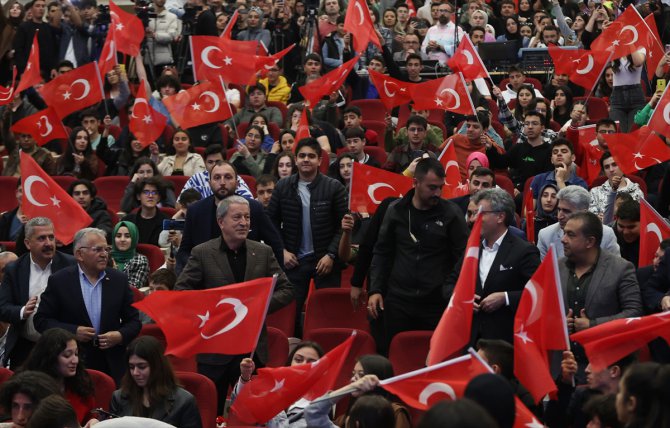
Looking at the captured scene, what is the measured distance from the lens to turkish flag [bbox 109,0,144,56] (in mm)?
15867

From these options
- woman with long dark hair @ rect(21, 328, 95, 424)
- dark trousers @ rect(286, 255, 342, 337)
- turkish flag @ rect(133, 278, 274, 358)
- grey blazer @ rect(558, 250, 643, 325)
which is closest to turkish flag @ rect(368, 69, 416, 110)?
dark trousers @ rect(286, 255, 342, 337)

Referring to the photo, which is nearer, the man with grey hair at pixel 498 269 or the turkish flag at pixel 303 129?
the man with grey hair at pixel 498 269

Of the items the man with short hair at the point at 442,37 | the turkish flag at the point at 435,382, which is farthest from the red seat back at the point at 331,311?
the man with short hair at the point at 442,37

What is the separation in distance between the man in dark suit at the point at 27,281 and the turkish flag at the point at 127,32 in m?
6.83

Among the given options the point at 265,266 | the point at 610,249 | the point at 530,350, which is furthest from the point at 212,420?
the point at 610,249

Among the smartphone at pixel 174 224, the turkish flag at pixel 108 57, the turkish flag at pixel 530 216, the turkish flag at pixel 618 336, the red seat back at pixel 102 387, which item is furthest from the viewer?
the turkish flag at pixel 108 57

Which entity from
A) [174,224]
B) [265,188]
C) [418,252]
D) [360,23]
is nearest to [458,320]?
[418,252]

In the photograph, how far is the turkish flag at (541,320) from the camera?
7070mm

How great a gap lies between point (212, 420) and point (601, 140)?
5.75 meters

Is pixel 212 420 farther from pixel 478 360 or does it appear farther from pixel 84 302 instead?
pixel 478 360

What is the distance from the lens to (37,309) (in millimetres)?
8930

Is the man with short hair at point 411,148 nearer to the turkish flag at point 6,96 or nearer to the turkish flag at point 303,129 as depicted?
the turkish flag at point 303,129

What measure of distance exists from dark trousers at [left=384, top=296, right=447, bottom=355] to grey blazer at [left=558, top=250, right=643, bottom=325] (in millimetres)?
1320

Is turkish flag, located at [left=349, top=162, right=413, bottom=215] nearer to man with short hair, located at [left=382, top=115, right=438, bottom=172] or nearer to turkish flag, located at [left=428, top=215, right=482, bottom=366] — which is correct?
man with short hair, located at [left=382, top=115, right=438, bottom=172]
